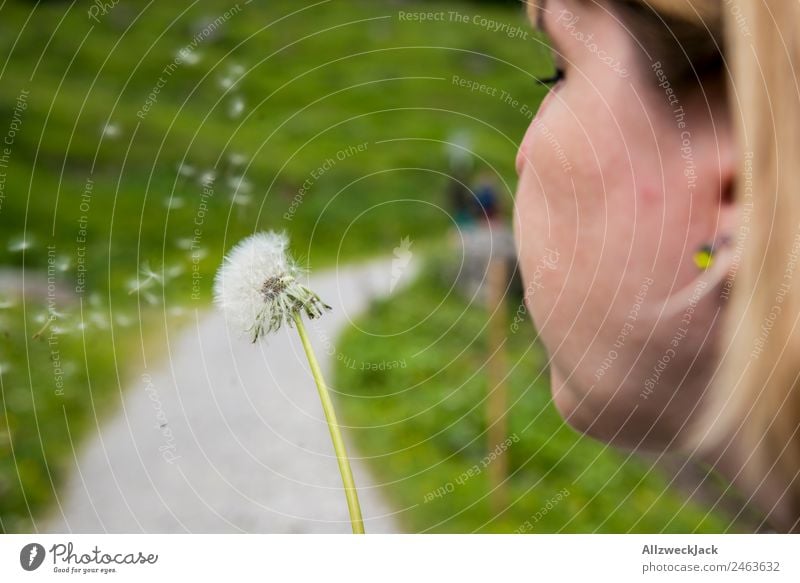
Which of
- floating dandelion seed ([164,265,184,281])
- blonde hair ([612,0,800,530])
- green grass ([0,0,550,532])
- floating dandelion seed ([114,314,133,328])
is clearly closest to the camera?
blonde hair ([612,0,800,530])

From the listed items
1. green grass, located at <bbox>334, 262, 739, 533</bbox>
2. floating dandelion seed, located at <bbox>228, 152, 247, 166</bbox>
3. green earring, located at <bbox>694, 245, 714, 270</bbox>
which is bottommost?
green grass, located at <bbox>334, 262, 739, 533</bbox>

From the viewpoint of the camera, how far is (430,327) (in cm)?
281

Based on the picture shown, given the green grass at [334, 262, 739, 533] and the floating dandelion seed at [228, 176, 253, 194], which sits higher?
the floating dandelion seed at [228, 176, 253, 194]

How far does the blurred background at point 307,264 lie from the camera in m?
1.32

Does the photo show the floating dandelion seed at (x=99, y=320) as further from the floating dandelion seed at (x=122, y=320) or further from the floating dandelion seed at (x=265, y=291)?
the floating dandelion seed at (x=265, y=291)

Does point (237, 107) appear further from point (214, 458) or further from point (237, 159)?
point (214, 458)

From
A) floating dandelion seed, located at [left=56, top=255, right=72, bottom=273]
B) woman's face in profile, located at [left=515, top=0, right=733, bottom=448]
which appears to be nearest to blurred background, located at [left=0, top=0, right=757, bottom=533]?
floating dandelion seed, located at [left=56, top=255, right=72, bottom=273]

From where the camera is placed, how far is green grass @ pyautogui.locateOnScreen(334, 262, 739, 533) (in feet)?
5.58

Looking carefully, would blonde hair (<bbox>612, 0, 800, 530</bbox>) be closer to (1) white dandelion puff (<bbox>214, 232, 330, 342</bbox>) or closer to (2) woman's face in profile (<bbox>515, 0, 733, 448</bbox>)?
(2) woman's face in profile (<bbox>515, 0, 733, 448</bbox>)

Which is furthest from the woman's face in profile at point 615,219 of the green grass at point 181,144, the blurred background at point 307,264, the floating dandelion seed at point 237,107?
the green grass at point 181,144

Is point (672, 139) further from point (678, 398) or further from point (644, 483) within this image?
point (644, 483)

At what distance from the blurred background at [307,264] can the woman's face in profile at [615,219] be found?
5.1 inches

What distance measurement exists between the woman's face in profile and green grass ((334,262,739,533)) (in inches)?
31.2
